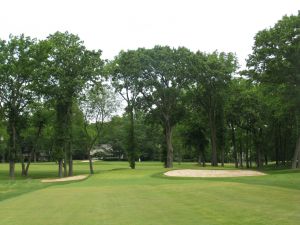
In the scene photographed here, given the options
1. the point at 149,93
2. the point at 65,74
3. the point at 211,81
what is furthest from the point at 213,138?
the point at 65,74

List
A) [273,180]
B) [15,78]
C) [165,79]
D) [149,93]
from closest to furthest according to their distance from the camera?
1. [273,180]
2. [15,78]
3. [165,79]
4. [149,93]

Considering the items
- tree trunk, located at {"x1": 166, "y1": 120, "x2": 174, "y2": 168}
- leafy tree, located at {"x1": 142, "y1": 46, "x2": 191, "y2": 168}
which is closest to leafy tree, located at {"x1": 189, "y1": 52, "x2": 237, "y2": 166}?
leafy tree, located at {"x1": 142, "y1": 46, "x2": 191, "y2": 168}

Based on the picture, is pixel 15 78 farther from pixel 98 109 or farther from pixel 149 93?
pixel 149 93

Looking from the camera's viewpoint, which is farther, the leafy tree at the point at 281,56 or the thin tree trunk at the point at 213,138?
the thin tree trunk at the point at 213,138

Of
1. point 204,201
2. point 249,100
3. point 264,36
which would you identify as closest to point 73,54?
point 264,36

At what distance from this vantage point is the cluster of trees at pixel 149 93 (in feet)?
150

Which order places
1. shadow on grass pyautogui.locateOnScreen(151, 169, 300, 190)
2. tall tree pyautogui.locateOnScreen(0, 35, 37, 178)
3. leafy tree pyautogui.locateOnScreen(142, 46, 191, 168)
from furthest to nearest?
leafy tree pyautogui.locateOnScreen(142, 46, 191, 168) → tall tree pyautogui.locateOnScreen(0, 35, 37, 178) → shadow on grass pyautogui.locateOnScreen(151, 169, 300, 190)

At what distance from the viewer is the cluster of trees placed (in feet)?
150

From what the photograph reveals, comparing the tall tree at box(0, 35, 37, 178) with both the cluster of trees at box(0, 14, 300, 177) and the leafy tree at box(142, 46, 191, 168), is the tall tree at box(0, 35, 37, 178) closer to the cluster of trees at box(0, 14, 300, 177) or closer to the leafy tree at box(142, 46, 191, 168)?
the cluster of trees at box(0, 14, 300, 177)

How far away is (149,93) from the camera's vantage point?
60969 mm

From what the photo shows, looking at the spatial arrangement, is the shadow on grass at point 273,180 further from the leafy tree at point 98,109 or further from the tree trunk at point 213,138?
the leafy tree at point 98,109

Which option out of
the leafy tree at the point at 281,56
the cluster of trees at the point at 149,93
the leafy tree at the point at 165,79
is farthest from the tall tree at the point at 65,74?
the leafy tree at the point at 281,56

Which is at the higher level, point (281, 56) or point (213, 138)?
point (281, 56)

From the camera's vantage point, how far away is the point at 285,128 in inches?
2825
